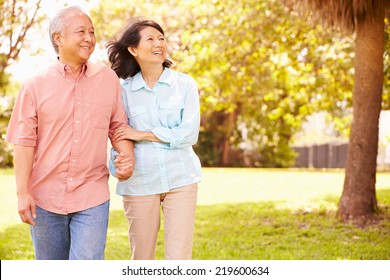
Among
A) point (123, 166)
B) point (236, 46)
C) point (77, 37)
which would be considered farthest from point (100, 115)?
point (236, 46)

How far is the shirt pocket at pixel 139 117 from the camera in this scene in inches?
159

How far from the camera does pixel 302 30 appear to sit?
11492 millimetres

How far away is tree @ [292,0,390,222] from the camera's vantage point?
28.1ft

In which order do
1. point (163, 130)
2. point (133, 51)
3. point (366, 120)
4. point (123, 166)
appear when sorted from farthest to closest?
point (366, 120) → point (133, 51) → point (163, 130) → point (123, 166)

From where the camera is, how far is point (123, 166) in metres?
3.81

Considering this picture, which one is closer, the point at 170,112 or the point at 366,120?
the point at 170,112

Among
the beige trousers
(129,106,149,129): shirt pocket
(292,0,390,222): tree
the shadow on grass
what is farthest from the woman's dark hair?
(292,0,390,222): tree

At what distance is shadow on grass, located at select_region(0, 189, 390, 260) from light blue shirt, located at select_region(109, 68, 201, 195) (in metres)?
3.11

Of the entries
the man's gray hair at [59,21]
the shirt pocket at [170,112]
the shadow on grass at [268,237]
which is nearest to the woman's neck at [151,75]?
the shirt pocket at [170,112]

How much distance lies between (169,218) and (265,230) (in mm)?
4540

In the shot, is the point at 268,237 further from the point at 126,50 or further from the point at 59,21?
the point at 59,21

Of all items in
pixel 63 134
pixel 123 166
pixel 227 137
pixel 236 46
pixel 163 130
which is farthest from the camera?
pixel 227 137

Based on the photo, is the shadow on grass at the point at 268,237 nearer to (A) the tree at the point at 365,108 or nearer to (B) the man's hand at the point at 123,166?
→ (A) the tree at the point at 365,108

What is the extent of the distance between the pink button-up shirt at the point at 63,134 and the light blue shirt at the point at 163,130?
14.1 inches
